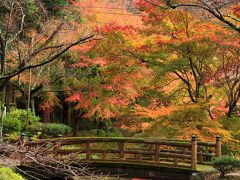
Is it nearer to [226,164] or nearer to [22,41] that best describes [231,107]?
[226,164]

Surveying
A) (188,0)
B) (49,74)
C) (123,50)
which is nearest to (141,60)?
(123,50)

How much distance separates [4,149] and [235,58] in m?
10.2

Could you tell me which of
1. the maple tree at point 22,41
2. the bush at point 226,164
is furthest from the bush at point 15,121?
the bush at point 226,164

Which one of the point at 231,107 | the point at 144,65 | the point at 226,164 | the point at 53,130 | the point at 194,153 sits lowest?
the point at 226,164

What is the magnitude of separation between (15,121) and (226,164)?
35.3 feet

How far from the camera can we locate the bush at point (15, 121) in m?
17.8

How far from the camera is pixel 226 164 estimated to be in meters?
10.6

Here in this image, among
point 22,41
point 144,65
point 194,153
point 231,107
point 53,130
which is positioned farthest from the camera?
point 53,130

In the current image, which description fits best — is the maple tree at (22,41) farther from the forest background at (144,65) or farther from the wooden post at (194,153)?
the wooden post at (194,153)

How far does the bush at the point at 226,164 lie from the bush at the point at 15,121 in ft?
33.8

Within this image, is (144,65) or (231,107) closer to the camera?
(231,107)

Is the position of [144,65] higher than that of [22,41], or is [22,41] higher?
[22,41]

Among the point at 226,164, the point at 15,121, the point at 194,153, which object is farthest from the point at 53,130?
the point at 226,164

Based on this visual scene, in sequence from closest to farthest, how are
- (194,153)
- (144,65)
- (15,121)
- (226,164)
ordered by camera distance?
1. (226,164)
2. (194,153)
3. (144,65)
4. (15,121)
